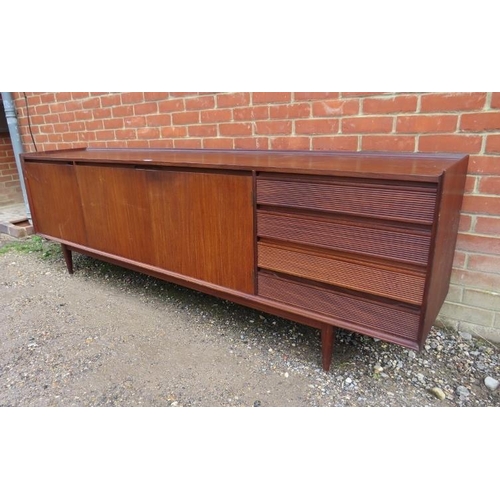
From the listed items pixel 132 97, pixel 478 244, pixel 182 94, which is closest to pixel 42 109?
pixel 132 97

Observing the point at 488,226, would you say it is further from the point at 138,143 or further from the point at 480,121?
the point at 138,143

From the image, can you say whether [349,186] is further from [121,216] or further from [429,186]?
[121,216]

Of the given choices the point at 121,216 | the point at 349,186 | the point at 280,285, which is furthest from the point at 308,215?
the point at 121,216

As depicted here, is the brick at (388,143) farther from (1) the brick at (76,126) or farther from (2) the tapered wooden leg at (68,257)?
(1) the brick at (76,126)

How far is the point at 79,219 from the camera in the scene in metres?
2.58

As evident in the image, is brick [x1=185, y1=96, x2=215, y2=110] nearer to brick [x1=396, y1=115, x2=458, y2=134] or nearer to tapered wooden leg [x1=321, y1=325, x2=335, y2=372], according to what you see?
brick [x1=396, y1=115, x2=458, y2=134]

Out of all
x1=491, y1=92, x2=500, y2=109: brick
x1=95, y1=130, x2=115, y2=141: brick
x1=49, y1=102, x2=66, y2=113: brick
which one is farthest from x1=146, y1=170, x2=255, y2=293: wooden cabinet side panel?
x1=49, y1=102, x2=66, y2=113: brick

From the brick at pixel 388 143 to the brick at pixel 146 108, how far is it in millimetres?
1564

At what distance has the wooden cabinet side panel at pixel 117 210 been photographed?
Answer: 2.15 m

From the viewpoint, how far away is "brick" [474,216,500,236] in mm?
1757

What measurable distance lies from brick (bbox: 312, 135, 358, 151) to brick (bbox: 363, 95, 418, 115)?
0.15 m

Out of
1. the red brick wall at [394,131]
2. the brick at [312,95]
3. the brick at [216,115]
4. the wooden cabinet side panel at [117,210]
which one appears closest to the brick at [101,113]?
the red brick wall at [394,131]

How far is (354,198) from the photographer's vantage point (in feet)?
4.62

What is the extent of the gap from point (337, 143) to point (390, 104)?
12.3 inches
